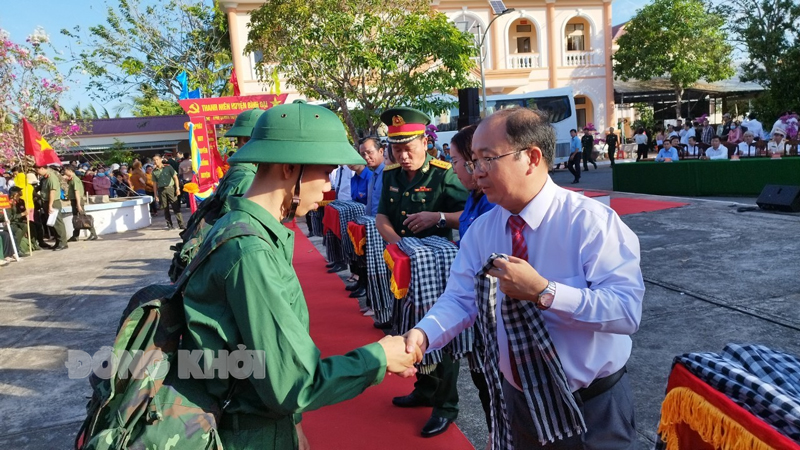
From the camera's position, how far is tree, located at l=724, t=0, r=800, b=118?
801 inches

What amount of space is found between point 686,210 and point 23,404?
1029 centimetres

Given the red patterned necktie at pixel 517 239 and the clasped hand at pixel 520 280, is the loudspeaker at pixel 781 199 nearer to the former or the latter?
the red patterned necktie at pixel 517 239

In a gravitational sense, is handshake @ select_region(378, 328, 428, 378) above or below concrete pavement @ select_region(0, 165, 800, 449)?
above

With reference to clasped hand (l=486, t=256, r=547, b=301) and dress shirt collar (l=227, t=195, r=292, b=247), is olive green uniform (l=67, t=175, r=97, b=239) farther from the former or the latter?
clasped hand (l=486, t=256, r=547, b=301)

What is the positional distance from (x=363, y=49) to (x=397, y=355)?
10867mm

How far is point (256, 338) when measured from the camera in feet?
4.40

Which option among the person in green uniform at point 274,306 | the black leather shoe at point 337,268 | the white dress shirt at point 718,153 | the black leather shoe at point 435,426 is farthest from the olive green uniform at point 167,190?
the white dress shirt at point 718,153

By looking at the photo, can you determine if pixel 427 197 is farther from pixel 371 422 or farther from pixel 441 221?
pixel 371 422

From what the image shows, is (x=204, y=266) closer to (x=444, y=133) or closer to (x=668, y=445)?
(x=668, y=445)

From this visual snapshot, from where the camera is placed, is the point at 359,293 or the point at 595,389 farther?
the point at 359,293

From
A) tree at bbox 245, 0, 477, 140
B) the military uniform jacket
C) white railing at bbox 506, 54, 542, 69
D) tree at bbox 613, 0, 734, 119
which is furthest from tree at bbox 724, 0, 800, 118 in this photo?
the military uniform jacket

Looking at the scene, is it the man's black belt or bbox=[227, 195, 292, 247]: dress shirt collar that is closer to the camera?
bbox=[227, 195, 292, 247]: dress shirt collar

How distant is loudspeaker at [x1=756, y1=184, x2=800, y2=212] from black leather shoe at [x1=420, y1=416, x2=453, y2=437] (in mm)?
8192

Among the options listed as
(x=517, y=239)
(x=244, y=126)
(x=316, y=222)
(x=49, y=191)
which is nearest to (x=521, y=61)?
(x=316, y=222)
